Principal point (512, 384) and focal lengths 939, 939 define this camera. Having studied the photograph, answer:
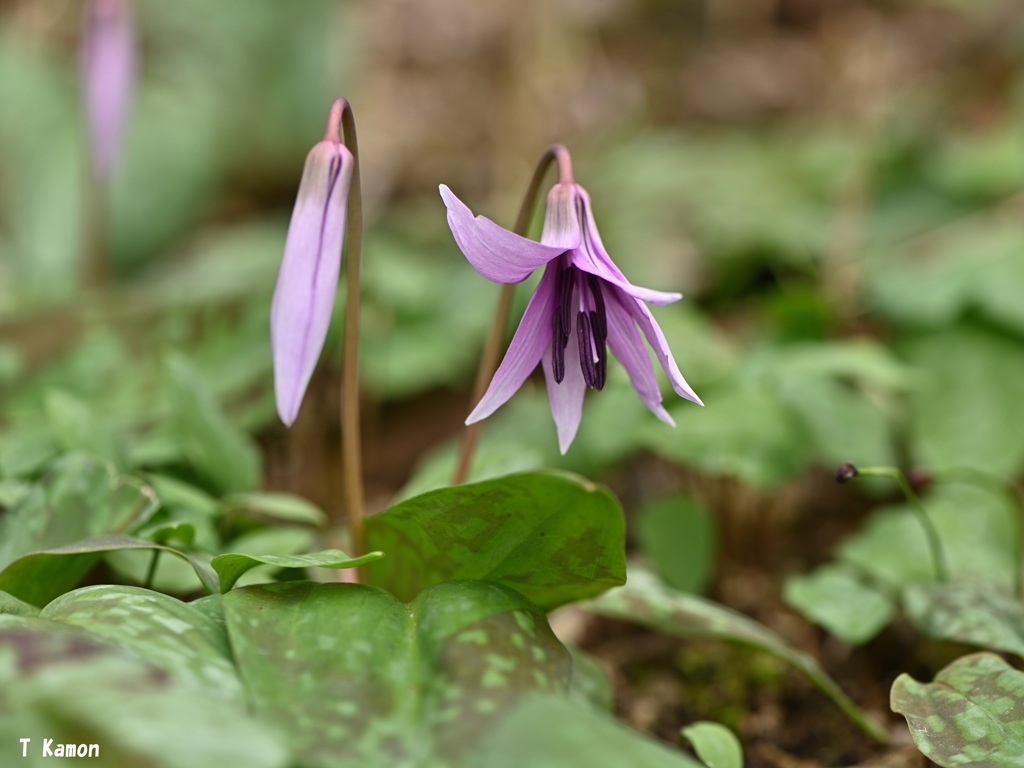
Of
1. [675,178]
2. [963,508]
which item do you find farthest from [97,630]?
[675,178]

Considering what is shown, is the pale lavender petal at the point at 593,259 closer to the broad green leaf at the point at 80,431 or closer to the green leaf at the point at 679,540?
the green leaf at the point at 679,540

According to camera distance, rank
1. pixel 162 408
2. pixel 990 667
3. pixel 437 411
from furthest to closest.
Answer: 1. pixel 437 411
2. pixel 162 408
3. pixel 990 667

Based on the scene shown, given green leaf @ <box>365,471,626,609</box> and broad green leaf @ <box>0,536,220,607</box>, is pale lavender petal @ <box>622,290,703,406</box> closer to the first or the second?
green leaf @ <box>365,471,626,609</box>

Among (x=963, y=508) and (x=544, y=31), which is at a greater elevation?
(x=544, y=31)

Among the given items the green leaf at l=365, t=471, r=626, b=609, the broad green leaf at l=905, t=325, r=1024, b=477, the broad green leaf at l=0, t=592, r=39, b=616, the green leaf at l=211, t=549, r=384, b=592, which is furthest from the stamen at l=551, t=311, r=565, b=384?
the broad green leaf at l=905, t=325, r=1024, b=477

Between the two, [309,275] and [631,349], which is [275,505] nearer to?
[309,275]

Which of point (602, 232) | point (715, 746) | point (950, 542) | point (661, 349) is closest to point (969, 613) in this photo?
point (950, 542)

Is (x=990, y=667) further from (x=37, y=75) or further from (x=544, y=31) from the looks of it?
(x=37, y=75)
